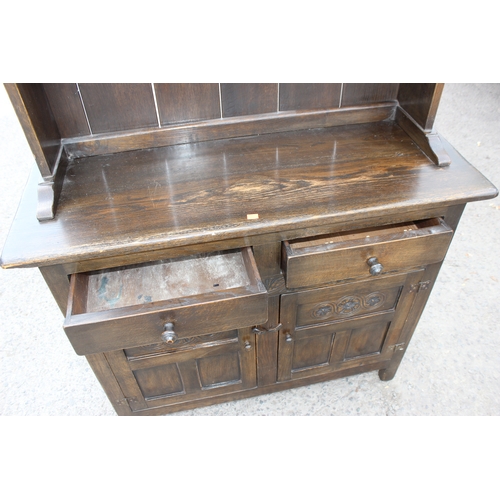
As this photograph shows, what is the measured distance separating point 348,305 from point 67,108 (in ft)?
2.78

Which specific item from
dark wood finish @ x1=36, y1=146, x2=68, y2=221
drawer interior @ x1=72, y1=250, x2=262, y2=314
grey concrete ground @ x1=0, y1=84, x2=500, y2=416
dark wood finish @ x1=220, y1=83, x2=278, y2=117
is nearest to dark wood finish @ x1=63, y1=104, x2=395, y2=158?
dark wood finish @ x1=220, y1=83, x2=278, y2=117

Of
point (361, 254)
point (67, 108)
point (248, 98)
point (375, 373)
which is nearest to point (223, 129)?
point (248, 98)

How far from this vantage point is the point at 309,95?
3.79 ft

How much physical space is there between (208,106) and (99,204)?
0.38 m

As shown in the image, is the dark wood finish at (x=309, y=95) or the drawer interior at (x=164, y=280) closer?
the drawer interior at (x=164, y=280)

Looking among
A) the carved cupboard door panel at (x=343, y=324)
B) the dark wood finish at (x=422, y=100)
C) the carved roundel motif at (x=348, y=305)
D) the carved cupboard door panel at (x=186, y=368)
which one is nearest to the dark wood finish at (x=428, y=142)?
the dark wood finish at (x=422, y=100)

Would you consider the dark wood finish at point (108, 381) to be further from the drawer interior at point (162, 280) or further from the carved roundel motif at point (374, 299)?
the carved roundel motif at point (374, 299)

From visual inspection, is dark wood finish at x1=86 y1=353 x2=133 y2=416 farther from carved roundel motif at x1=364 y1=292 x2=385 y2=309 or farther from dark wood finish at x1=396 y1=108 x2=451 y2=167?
dark wood finish at x1=396 y1=108 x2=451 y2=167

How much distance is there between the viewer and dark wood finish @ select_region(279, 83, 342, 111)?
3.73 feet

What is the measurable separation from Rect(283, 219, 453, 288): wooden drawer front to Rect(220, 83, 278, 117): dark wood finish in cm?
39

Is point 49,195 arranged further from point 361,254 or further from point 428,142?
point 428,142

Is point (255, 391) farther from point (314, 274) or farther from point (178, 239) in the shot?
point (178, 239)

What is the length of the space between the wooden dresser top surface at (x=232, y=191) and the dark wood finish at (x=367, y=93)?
8cm

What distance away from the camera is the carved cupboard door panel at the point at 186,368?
106cm
